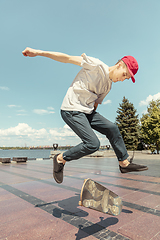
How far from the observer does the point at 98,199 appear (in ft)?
7.99

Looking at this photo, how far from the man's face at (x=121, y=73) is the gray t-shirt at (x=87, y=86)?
0.11 meters

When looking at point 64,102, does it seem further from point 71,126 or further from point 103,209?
point 103,209

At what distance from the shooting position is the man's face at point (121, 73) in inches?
97.3

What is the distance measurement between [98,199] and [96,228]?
427 mm

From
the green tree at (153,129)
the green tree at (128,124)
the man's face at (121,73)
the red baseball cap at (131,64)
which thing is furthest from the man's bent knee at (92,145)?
the green tree at (128,124)

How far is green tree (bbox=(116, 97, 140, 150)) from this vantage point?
36.6 m

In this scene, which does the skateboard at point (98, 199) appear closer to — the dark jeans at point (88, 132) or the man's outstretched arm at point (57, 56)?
the dark jeans at point (88, 132)

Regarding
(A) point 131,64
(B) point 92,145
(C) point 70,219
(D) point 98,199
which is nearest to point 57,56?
(A) point 131,64

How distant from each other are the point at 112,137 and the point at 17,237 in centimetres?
185

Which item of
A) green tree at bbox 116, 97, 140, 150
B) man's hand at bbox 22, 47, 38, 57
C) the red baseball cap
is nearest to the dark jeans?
the red baseball cap

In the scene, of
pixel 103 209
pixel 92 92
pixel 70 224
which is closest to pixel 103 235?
pixel 103 209

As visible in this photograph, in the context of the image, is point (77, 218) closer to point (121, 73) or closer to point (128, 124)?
point (121, 73)

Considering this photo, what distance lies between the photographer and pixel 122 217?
288 cm

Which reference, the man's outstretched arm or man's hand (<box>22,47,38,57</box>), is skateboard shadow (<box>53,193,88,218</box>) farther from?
man's hand (<box>22,47,38,57</box>)
